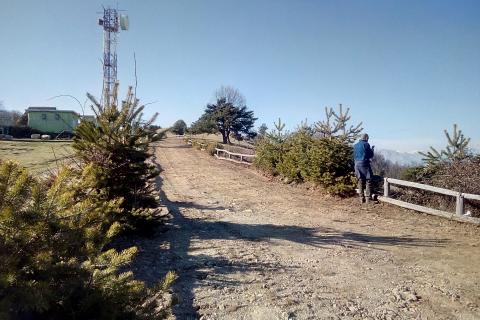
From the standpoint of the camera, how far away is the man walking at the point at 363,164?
11617 millimetres

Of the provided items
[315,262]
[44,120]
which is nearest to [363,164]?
[315,262]

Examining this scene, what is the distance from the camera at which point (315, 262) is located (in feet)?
20.7

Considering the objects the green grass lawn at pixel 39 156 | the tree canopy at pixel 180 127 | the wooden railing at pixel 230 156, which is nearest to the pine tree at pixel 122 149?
the green grass lawn at pixel 39 156

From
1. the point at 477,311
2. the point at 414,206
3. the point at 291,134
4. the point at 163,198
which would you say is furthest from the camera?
the point at 291,134

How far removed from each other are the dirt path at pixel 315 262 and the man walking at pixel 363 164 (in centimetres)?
77

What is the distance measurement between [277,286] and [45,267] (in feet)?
11.4

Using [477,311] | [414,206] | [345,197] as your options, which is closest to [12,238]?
[477,311]

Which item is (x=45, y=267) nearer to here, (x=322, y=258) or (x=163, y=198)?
(x=322, y=258)

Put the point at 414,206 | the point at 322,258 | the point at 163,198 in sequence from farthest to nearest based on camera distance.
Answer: the point at 163,198 → the point at 414,206 → the point at 322,258

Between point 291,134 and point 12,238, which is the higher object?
point 291,134

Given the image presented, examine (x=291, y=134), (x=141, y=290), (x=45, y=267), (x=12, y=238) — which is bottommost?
(x=141, y=290)

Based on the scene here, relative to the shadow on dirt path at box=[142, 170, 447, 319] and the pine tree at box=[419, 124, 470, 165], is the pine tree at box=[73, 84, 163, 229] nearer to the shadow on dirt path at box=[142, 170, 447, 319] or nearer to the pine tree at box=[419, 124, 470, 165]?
the shadow on dirt path at box=[142, 170, 447, 319]

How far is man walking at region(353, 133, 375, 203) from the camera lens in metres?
11.6

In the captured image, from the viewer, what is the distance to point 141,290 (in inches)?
113
